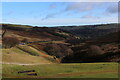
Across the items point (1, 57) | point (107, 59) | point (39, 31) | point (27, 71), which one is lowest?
point (39, 31)

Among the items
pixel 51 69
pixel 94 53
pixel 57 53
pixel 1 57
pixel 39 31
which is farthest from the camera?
pixel 39 31

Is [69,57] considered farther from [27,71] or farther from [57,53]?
[27,71]

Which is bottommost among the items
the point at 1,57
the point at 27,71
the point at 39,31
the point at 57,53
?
the point at 39,31

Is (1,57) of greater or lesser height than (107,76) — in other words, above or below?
below

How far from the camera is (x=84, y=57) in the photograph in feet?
179

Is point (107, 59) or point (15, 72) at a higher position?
point (15, 72)

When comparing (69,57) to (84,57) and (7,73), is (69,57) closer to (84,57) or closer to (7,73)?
(84,57)

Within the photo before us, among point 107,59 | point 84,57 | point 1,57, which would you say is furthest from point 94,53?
point 1,57

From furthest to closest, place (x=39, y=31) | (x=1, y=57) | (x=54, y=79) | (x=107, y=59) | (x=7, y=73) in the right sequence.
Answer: (x=39, y=31)
(x=107, y=59)
(x=1, y=57)
(x=7, y=73)
(x=54, y=79)

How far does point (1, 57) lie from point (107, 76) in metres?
22.6

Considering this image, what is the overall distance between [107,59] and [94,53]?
7.42 meters

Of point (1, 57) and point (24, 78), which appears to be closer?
point (24, 78)

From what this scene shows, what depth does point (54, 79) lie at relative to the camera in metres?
20.3

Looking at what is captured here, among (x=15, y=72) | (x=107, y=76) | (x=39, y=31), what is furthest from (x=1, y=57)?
(x=39, y=31)
